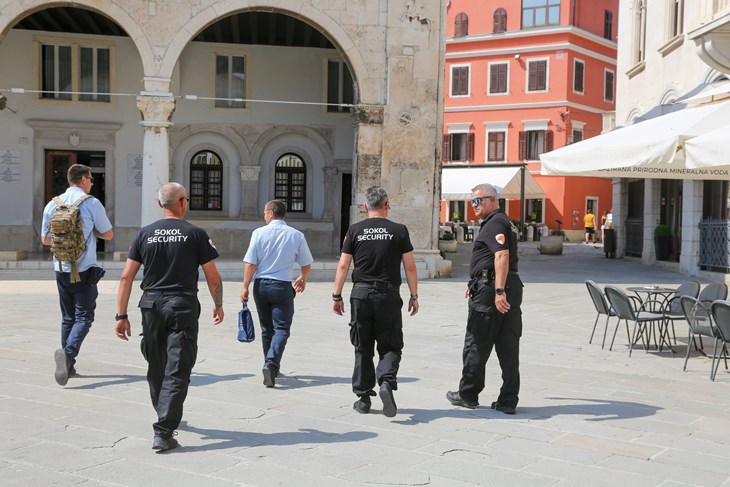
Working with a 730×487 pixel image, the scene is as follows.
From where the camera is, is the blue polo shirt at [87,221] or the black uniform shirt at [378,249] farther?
the blue polo shirt at [87,221]

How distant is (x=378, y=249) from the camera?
622 centimetres

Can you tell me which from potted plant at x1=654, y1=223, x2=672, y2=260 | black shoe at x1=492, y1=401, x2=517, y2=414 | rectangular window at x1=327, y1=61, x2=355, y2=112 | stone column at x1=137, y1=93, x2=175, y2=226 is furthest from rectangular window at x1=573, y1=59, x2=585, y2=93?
black shoe at x1=492, y1=401, x2=517, y2=414

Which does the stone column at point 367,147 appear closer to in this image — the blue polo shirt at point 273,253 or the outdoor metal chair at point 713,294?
the outdoor metal chair at point 713,294

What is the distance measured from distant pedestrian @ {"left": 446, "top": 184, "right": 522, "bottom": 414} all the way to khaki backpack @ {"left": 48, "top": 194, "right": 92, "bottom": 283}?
11.0 feet

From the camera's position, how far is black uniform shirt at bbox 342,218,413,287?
6.20m

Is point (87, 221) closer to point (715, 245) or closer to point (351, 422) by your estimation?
point (351, 422)

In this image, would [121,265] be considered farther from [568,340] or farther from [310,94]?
[568,340]

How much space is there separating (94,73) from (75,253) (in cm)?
1525

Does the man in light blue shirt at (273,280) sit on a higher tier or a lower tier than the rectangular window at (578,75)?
lower

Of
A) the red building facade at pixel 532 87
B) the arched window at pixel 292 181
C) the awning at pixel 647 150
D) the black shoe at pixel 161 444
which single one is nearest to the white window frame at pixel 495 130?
the red building facade at pixel 532 87

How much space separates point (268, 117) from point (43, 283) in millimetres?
7869

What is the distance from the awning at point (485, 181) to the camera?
39.2m

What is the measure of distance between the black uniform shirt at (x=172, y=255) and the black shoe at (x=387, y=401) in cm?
159

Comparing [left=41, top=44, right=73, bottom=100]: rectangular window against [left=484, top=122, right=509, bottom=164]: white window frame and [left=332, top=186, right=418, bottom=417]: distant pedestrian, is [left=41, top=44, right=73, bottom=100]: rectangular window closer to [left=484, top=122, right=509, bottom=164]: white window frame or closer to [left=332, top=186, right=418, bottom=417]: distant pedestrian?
[left=332, top=186, right=418, bottom=417]: distant pedestrian
